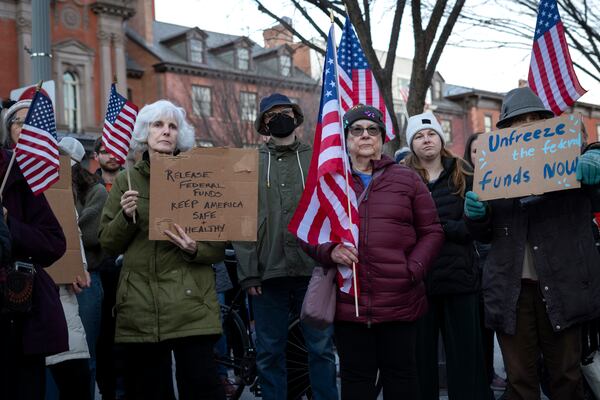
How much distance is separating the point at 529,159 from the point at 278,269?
194cm

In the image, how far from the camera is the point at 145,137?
489cm

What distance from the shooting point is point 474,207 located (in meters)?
4.76

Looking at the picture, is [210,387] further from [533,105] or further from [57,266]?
[533,105]

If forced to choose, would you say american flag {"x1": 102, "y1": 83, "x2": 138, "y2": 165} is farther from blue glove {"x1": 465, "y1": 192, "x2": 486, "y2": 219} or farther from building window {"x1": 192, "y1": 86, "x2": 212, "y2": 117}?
building window {"x1": 192, "y1": 86, "x2": 212, "y2": 117}

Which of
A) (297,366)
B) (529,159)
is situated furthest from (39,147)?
(297,366)

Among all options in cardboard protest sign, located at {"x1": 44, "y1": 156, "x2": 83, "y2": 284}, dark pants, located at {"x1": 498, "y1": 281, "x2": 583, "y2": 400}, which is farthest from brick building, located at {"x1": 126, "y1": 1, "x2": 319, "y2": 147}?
dark pants, located at {"x1": 498, "y1": 281, "x2": 583, "y2": 400}

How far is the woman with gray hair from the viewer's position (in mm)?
4523

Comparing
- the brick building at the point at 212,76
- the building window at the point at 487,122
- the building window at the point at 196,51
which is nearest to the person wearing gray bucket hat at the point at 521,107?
the brick building at the point at 212,76

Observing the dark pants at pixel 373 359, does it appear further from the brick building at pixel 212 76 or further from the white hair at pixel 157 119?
the brick building at pixel 212 76

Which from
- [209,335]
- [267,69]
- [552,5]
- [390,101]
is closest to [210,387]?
[209,335]

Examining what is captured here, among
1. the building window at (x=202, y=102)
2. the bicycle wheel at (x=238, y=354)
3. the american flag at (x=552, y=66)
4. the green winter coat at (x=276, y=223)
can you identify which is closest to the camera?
the american flag at (x=552, y=66)

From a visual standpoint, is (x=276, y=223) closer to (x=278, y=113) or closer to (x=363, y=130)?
(x=278, y=113)

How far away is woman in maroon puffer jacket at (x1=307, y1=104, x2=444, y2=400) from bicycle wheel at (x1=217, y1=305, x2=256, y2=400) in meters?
2.24

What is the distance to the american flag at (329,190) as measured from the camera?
455cm
